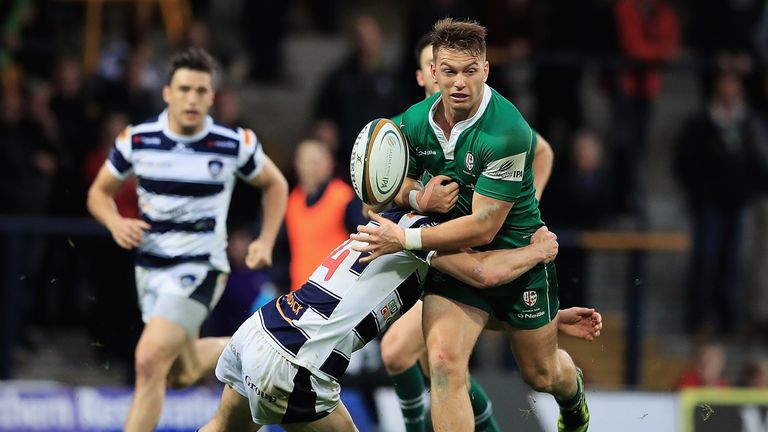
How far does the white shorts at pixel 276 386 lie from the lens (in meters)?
6.20

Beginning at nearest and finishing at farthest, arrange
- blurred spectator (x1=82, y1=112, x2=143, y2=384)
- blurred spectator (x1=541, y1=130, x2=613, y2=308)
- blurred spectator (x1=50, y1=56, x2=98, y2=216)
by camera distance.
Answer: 1. blurred spectator (x1=82, y1=112, x2=143, y2=384)
2. blurred spectator (x1=50, y1=56, x2=98, y2=216)
3. blurred spectator (x1=541, y1=130, x2=613, y2=308)

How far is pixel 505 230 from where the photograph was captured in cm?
660

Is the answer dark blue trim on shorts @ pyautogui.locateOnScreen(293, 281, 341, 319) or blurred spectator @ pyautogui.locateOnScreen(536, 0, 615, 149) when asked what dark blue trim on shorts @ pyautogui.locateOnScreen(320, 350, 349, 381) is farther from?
blurred spectator @ pyautogui.locateOnScreen(536, 0, 615, 149)

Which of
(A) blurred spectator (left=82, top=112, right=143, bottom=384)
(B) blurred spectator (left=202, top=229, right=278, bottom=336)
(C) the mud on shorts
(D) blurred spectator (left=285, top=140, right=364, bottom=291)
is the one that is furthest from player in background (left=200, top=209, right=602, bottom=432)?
(A) blurred spectator (left=82, top=112, right=143, bottom=384)

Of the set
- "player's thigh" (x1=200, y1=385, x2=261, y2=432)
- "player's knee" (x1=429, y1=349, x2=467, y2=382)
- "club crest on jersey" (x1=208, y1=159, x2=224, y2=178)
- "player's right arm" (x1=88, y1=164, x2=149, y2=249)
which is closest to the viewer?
"player's knee" (x1=429, y1=349, x2=467, y2=382)

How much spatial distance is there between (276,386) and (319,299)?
0.44 metres

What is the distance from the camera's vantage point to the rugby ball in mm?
6297

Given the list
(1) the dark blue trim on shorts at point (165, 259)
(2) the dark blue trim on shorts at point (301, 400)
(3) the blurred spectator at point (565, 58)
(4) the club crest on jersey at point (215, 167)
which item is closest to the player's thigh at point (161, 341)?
(1) the dark blue trim on shorts at point (165, 259)

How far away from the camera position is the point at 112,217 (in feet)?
25.8

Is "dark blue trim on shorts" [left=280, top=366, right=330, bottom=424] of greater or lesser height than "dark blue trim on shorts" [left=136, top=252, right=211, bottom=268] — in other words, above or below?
below

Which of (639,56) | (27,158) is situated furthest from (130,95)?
(639,56)

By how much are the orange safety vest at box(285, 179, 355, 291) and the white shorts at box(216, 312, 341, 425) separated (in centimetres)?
372

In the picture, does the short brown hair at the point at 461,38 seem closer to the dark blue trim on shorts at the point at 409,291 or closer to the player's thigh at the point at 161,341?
the dark blue trim on shorts at the point at 409,291

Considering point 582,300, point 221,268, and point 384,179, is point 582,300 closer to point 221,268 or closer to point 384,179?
point 221,268
